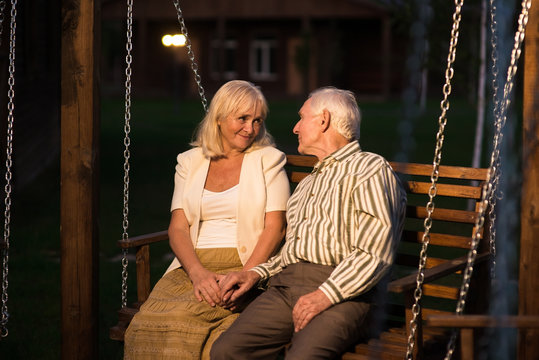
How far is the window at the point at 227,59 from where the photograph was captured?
40.7 metres

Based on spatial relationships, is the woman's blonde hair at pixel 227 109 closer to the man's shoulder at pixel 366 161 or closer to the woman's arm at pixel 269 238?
Answer: the woman's arm at pixel 269 238

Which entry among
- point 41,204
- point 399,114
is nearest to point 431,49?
point 41,204

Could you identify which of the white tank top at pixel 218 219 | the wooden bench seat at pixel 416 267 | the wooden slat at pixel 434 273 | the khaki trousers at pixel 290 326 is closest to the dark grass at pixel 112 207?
the wooden bench seat at pixel 416 267

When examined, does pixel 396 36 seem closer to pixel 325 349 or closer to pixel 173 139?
pixel 173 139

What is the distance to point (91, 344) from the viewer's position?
4391 millimetres

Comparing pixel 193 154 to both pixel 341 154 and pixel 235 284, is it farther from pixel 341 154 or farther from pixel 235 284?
pixel 341 154

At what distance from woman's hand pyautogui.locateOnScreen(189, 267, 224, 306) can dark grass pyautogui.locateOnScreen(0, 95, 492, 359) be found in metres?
1.29

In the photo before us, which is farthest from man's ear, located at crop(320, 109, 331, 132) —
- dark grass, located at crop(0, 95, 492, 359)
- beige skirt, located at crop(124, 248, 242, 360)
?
dark grass, located at crop(0, 95, 492, 359)

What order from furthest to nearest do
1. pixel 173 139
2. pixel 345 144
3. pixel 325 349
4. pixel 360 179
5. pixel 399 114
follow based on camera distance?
pixel 399 114
pixel 173 139
pixel 345 144
pixel 360 179
pixel 325 349

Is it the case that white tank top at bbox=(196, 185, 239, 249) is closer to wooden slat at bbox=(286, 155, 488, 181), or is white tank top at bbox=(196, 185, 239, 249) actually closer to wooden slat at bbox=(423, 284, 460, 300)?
wooden slat at bbox=(286, 155, 488, 181)

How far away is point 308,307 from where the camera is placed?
379 cm

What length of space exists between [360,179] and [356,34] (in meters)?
37.1

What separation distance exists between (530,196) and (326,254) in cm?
89

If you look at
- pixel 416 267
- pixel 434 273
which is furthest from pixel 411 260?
pixel 434 273
